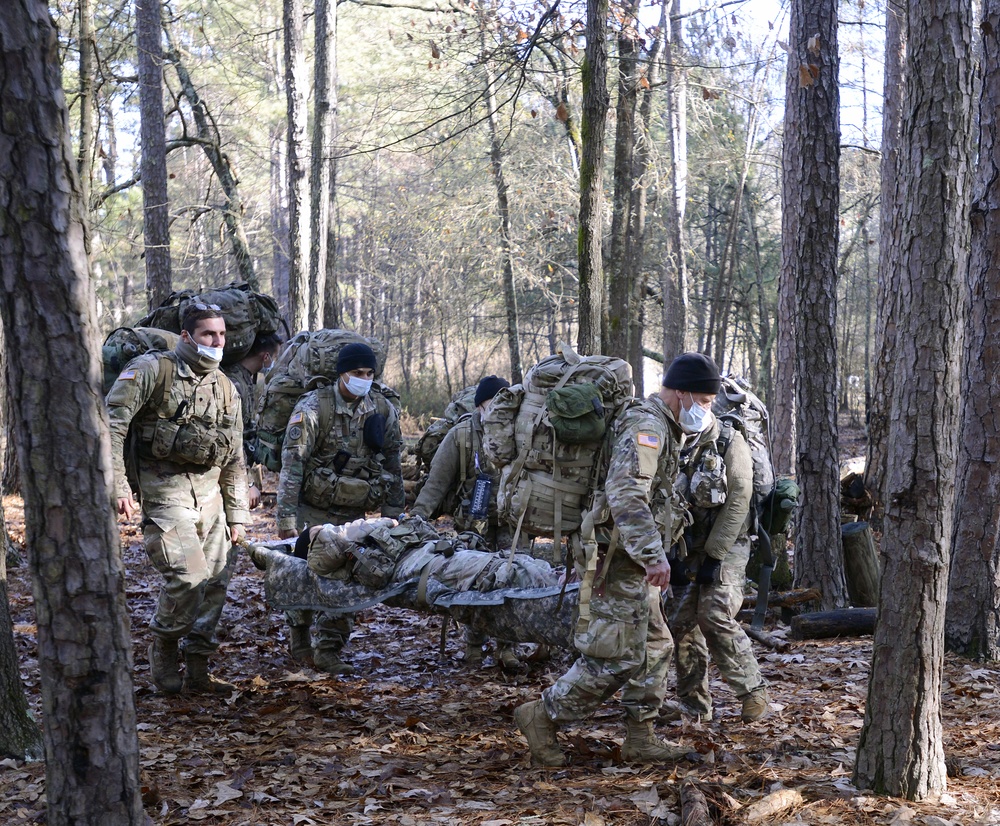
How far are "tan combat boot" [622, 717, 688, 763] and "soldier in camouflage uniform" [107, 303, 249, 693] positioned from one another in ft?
9.00

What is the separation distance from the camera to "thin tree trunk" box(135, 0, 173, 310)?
13.2 m

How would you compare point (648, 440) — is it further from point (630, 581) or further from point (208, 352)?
point (208, 352)

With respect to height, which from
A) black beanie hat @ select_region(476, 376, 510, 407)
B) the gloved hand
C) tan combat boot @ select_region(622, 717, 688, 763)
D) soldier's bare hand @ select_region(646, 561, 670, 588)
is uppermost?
black beanie hat @ select_region(476, 376, 510, 407)

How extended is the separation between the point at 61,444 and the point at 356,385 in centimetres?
394

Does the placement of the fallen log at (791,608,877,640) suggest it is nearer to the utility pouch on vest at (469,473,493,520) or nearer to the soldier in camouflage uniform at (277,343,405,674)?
the utility pouch on vest at (469,473,493,520)

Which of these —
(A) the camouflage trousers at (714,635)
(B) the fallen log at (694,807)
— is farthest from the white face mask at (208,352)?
(B) the fallen log at (694,807)

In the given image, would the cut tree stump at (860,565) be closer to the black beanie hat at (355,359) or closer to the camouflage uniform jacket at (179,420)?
the black beanie hat at (355,359)

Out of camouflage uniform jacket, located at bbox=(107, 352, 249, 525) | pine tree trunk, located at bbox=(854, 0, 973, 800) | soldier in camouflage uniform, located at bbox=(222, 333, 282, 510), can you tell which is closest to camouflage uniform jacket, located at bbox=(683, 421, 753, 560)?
pine tree trunk, located at bbox=(854, 0, 973, 800)

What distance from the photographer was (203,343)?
595cm

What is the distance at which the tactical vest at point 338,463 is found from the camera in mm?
7004

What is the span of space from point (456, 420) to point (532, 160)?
15.5m

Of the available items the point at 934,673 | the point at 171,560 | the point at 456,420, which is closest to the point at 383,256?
the point at 456,420

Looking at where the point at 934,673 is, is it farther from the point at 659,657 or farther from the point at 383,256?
the point at 383,256

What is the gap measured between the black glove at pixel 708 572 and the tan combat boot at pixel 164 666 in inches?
132
